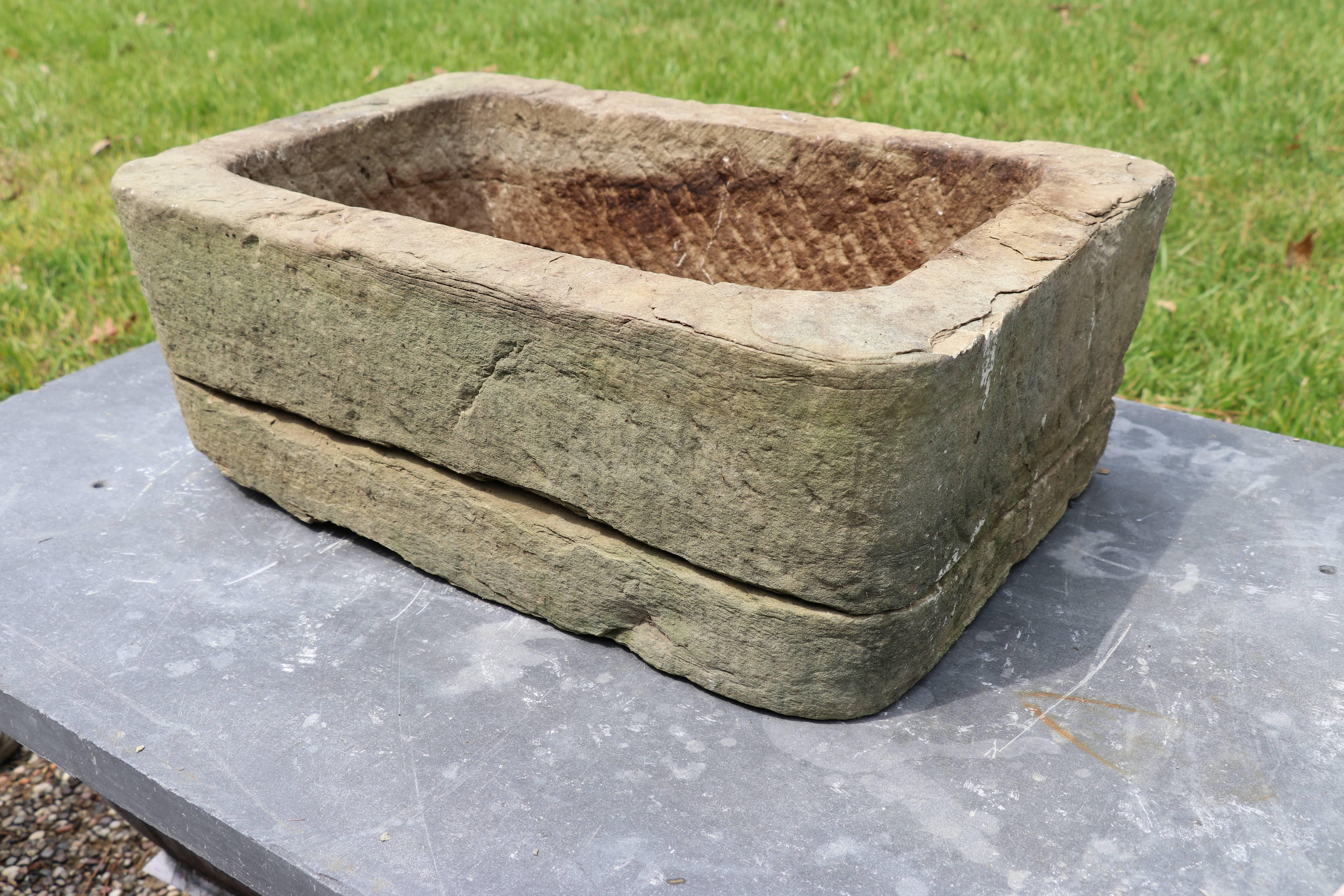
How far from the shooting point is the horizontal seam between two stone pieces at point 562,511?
169 cm

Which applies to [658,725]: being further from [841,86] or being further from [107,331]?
[841,86]

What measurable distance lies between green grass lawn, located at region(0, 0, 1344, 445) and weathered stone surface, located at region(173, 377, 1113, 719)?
53.4 inches

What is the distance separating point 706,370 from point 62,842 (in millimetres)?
1896

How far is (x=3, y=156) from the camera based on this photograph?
4.62 metres

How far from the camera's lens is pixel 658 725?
70.5 inches

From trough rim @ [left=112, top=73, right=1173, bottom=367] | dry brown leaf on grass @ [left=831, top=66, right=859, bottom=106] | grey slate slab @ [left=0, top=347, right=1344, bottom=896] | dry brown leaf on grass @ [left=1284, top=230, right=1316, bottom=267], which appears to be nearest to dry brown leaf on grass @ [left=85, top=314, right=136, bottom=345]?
grey slate slab @ [left=0, top=347, right=1344, bottom=896]

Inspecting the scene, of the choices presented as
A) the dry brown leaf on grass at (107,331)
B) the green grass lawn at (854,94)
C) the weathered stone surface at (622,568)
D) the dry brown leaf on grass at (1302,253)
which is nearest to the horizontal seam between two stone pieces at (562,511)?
the weathered stone surface at (622,568)

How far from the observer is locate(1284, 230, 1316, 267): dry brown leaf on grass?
3.57 metres

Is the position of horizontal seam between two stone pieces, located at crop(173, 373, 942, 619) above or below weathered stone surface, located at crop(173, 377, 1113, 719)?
above

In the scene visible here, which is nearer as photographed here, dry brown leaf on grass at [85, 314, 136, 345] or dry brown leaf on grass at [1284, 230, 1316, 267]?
dry brown leaf on grass at [85, 314, 136, 345]

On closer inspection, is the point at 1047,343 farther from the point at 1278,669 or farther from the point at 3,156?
the point at 3,156

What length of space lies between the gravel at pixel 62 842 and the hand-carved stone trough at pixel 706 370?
0.88 meters

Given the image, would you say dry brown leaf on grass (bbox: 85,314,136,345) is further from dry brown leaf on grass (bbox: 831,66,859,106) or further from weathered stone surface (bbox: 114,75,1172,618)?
dry brown leaf on grass (bbox: 831,66,859,106)

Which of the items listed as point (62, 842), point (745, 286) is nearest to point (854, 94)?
point (745, 286)
